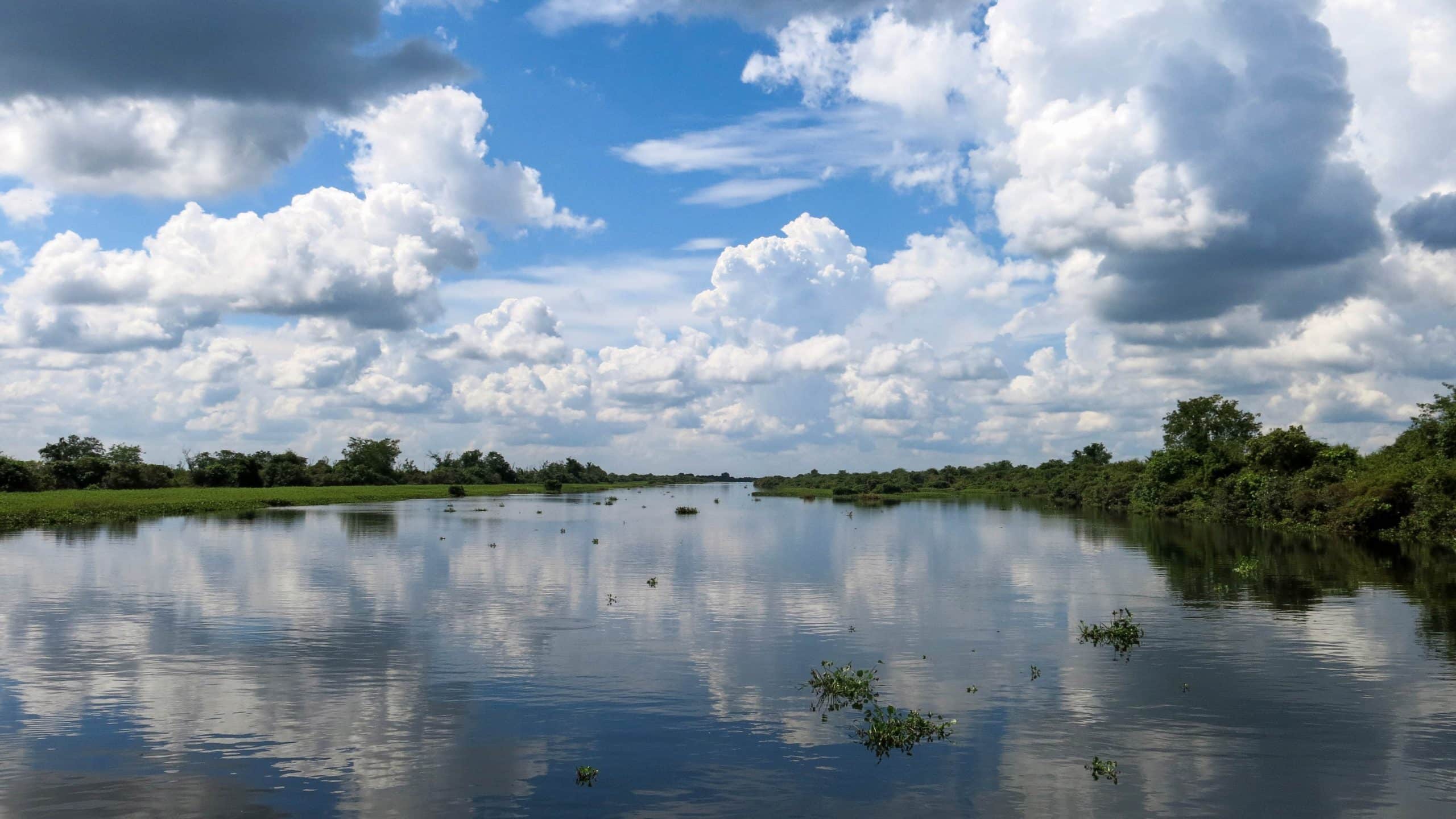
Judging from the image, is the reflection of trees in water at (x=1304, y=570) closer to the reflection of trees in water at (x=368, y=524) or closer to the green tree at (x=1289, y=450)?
the green tree at (x=1289, y=450)

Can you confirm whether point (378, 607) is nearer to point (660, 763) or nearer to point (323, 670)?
point (323, 670)

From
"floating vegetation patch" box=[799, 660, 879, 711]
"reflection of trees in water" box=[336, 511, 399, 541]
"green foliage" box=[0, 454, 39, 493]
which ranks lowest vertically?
"reflection of trees in water" box=[336, 511, 399, 541]

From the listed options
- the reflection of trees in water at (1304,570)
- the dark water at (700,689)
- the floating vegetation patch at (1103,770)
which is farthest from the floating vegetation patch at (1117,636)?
the floating vegetation patch at (1103,770)

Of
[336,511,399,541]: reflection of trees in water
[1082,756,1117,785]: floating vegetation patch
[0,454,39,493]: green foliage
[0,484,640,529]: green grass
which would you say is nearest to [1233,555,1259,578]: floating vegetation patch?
[1082,756,1117,785]: floating vegetation patch

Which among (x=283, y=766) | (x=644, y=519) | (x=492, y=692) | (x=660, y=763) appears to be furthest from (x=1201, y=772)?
(x=644, y=519)

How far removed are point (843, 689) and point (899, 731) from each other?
3706 mm

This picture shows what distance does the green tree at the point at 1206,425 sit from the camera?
5113 inches

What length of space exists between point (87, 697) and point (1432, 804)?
3149 cm

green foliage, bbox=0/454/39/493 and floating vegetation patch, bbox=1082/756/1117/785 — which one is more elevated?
green foliage, bbox=0/454/39/493

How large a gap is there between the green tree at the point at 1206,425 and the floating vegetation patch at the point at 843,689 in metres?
120

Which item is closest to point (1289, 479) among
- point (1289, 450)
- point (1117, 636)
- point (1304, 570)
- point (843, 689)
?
point (1289, 450)

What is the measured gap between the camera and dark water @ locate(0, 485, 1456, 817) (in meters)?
17.8

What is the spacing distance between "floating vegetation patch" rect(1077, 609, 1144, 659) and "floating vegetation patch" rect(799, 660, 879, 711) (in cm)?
1048

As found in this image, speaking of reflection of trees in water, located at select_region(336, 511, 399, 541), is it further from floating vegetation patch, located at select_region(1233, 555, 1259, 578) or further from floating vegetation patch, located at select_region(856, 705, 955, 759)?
floating vegetation patch, located at select_region(1233, 555, 1259, 578)
